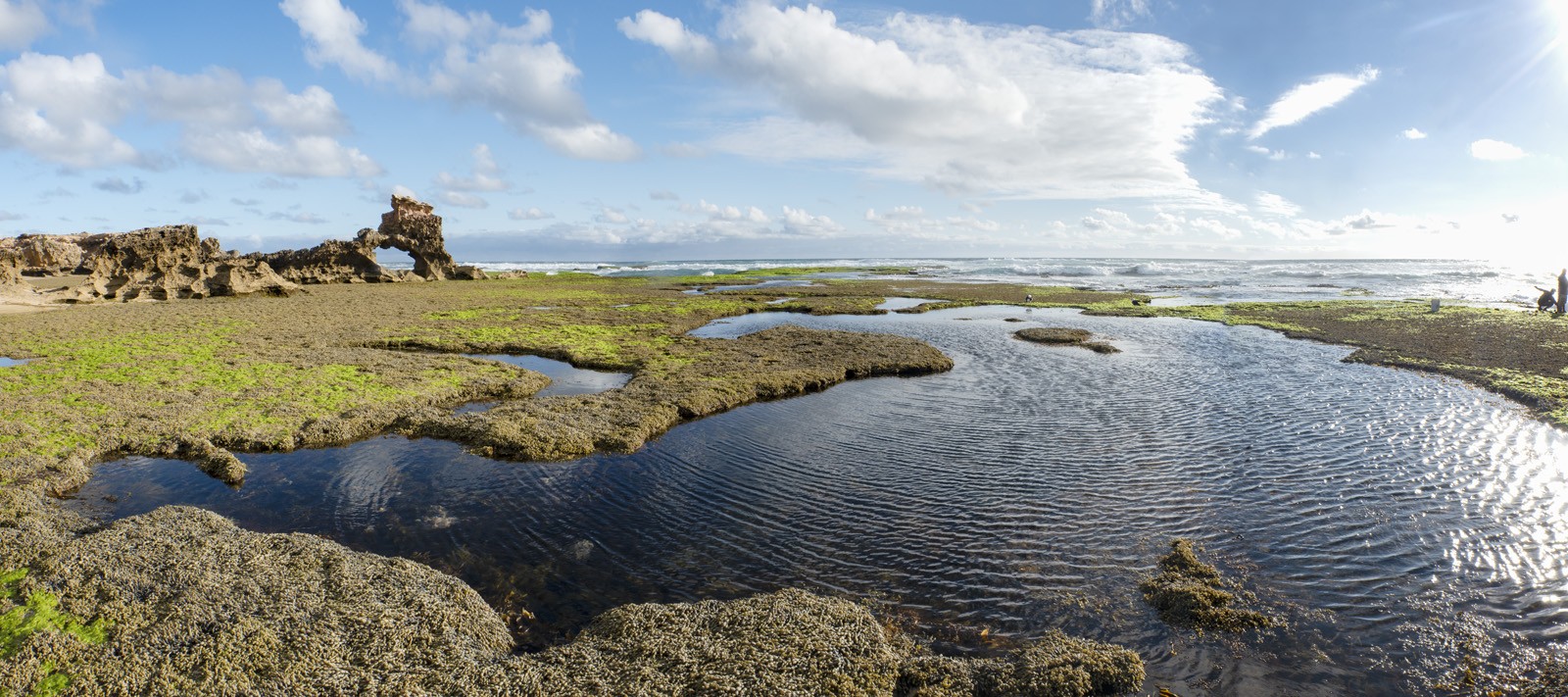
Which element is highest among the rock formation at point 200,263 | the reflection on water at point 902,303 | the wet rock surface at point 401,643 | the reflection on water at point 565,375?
the rock formation at point 200,263

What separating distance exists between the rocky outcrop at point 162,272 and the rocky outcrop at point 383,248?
445 inches

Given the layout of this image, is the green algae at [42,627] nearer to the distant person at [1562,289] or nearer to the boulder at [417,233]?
the distant person at [1562,289]

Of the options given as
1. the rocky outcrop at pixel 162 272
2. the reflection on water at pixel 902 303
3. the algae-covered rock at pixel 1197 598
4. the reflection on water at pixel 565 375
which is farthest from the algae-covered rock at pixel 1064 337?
the rocky outcrop at pixel 162 272

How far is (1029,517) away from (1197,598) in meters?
3.56

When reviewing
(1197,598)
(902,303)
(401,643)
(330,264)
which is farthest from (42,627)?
(330,264)

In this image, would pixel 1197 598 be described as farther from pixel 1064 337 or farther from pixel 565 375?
pixel 1064 337

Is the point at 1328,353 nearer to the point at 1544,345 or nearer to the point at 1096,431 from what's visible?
the point at 1544,345

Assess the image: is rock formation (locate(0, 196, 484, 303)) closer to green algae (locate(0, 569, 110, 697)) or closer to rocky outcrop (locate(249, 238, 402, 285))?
rocky outcrop (locate(249, 238, 402, 285))

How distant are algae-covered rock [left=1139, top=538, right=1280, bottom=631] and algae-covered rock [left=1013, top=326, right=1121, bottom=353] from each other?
2449 cm

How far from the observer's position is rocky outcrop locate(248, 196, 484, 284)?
7175cm

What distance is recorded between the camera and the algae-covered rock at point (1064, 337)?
113ft

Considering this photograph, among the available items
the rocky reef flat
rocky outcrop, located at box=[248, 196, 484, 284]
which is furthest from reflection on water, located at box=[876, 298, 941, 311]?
rocky outcrop, located at box=[248, 196, 484, 284]

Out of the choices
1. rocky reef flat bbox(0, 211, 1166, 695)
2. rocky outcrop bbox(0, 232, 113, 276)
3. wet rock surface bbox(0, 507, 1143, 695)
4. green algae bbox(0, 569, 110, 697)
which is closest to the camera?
green algae bbox(0, 569, 110, 697)

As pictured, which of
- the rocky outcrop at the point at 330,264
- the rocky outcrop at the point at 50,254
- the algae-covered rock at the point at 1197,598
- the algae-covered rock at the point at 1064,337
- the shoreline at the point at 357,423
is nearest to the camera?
the shoreline at the point at 357,423
